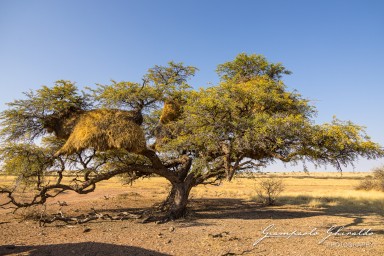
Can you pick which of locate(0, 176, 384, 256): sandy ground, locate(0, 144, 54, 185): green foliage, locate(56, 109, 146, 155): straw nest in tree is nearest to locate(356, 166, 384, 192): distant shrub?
locate(0, 176, 384, 256): sandy ground

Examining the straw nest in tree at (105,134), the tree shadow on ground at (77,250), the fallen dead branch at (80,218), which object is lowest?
the tree shadow on ground at (77,250)

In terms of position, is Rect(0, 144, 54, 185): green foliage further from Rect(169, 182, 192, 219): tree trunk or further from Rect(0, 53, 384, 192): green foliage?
Rect(169, 182, 192, 219): tree trunk

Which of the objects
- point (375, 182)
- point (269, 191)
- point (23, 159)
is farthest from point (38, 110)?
point (375, 182)

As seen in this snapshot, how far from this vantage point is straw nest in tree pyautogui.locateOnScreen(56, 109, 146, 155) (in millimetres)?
12125

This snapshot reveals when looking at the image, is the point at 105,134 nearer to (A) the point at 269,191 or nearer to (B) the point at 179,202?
(B) the point at 179,202

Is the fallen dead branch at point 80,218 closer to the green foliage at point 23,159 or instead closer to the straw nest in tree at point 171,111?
the green foliage at point 23,159

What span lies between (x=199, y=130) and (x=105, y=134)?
12.6ft

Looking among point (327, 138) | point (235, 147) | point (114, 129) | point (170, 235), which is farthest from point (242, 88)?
point (170, 235)

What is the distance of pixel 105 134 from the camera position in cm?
1226

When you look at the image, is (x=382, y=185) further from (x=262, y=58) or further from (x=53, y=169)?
(x=53, y=169)

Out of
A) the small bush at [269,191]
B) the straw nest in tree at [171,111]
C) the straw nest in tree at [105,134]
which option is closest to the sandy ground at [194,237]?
the straw nest in tree at [105,134]

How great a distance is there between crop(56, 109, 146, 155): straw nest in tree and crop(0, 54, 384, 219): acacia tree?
0.51 meters

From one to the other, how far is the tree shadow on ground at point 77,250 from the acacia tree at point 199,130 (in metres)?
4.25

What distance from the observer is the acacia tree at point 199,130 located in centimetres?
1152
